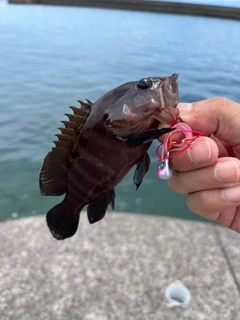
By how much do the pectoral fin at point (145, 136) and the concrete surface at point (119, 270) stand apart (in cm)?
197

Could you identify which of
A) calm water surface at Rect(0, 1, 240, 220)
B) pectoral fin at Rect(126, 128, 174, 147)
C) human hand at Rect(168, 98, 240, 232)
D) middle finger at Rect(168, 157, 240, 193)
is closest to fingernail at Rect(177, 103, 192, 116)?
human hand at Rect(168, 98, 240, 232)

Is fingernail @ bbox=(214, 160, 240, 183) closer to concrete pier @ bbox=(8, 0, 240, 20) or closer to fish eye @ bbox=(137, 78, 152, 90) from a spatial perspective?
fish eye @ bbox=(137, 78, 152, 90)

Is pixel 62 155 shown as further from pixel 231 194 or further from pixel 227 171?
pixel 231 194

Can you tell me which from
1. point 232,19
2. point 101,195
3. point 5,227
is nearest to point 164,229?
point 5,227

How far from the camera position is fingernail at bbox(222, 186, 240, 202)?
192 cm

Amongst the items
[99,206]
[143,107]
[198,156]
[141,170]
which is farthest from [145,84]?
[99,206]

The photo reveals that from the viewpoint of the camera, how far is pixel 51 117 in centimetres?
889

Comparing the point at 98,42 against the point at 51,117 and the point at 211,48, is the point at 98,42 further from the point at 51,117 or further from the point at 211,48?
the point at 51,117

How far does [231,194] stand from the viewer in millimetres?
1945

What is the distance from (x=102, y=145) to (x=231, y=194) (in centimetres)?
92

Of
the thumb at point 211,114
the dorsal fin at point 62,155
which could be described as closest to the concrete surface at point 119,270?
the dorsal fin at point 62,155

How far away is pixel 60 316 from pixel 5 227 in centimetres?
134

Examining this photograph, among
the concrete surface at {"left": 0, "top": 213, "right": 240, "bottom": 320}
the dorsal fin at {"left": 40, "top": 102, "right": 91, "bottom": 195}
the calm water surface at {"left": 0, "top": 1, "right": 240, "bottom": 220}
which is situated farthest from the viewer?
the calm water surface at {"left": 0, "top": 1, "right": 240, "bottom": 220}

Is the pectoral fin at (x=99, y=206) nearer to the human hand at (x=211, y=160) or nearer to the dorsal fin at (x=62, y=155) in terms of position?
the dorsal fin at (x=62, y=155)
